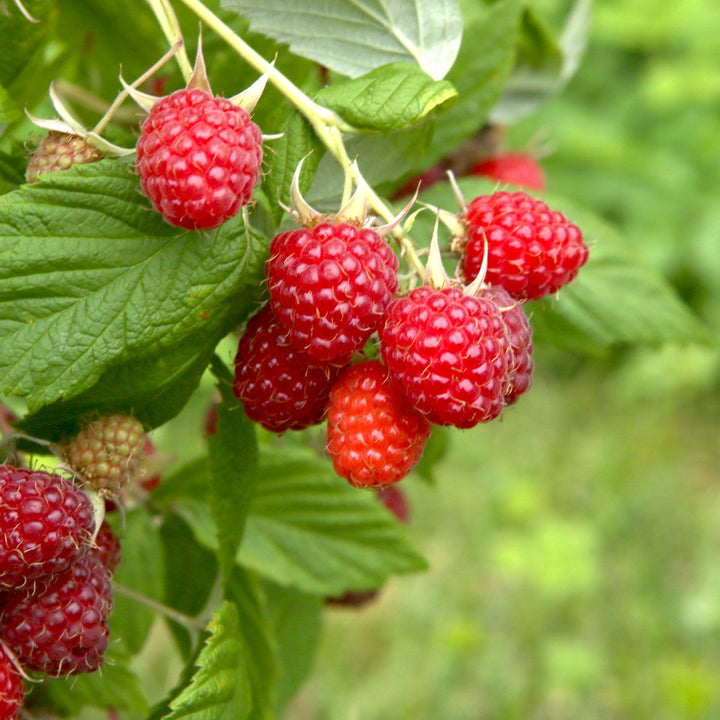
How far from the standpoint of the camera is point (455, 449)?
4078 millimetres

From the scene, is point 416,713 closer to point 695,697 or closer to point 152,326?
point 695,697

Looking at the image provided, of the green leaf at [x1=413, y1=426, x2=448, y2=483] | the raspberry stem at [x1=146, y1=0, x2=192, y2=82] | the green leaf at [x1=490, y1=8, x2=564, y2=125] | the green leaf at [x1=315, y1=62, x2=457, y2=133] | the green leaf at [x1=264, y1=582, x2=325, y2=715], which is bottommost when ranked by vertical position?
the green leaf at [x1=264, y1=582, x2=325, y2=715]

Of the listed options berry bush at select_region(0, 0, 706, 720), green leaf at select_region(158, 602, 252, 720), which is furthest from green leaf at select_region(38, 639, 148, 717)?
green leaf at select_region(158, 602, 252, 720)

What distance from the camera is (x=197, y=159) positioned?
0.75 metres

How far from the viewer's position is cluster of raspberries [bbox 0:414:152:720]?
79 centimetres

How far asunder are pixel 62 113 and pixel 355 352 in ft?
1.01

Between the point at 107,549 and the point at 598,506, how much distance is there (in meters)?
3.28

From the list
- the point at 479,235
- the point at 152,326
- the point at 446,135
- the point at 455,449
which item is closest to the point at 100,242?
the point at 152,326

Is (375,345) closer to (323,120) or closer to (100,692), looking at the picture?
(323,120)

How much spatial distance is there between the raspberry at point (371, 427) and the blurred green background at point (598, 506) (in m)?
1.85

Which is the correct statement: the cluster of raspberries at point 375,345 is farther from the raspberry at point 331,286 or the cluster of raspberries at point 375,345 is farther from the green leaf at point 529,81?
the green leaf at point 529,81

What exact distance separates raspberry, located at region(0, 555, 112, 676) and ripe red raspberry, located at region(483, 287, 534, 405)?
385 millimetres

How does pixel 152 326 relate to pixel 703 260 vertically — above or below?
above

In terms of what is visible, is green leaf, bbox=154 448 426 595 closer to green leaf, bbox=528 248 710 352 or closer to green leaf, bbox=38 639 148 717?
green leaf, bbox=38 639 148 717
